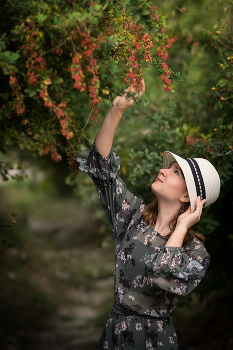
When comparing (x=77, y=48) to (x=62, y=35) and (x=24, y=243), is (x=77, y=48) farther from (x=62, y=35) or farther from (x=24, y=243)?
(x=24, y=243)

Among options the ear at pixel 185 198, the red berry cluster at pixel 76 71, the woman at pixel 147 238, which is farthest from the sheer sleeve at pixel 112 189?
the red berry cluster at pixel 76 71

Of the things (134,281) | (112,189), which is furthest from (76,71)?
(134,281)

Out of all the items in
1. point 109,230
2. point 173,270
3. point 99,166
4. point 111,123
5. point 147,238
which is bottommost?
point 109,230

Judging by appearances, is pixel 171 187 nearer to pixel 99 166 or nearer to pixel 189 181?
pixel 189 181

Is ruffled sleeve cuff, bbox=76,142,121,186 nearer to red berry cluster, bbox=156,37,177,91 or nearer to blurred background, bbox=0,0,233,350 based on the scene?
blurred background, bbox=0,0,233,350

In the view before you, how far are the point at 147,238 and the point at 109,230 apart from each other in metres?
1.74

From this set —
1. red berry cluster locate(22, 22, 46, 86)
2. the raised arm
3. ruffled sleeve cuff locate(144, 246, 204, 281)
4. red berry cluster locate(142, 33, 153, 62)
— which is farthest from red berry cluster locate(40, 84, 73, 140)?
ruffled sleeve cuff locate(144, 246, 204, 281)

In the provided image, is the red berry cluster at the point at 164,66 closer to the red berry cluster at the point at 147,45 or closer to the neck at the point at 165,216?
the red berry cluster at the point at 147,45

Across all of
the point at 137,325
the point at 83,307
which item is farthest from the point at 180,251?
the point at 83,307

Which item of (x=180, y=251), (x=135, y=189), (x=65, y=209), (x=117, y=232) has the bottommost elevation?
(x=65, y=209)

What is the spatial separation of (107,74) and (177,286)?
1132mm

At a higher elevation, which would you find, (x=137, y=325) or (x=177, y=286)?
(x=177, y=286)

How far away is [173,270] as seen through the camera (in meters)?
1.59

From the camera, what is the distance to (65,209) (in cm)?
905
